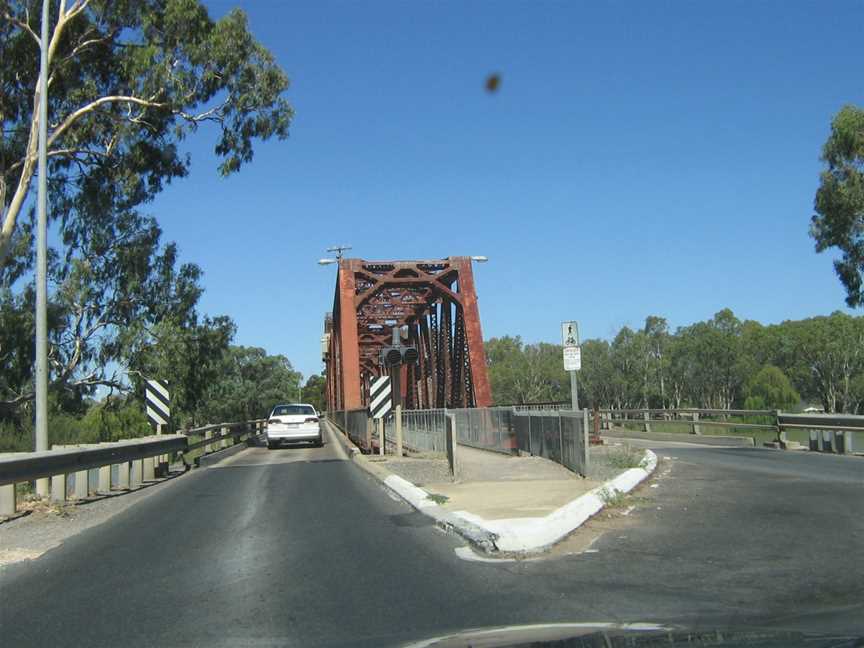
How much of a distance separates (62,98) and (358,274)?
15.7 meters

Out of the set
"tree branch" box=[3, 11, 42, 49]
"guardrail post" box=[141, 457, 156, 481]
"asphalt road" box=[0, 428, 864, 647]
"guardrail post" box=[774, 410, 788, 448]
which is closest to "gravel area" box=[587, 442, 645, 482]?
"asphalt road" box=[0, 428, 864, 647]

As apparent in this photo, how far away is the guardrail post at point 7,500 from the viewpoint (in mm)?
10492

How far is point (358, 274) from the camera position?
36344 millimetres

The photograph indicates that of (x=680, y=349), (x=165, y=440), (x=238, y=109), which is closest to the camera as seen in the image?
(x=165, y=440)

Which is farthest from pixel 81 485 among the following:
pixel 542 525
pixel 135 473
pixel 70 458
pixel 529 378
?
pixel 529 378

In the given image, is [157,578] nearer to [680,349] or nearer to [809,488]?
[809,488]

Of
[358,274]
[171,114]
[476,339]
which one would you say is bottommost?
[476,339]

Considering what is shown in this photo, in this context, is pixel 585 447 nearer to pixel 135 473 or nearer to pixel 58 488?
pixel 58 488

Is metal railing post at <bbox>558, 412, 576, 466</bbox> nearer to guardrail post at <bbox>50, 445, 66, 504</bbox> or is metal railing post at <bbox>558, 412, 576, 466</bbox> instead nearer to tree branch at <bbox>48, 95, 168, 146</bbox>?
guardrail post at <bbox>50, 445, 66, 504</bbox>

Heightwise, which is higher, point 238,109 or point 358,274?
point 238,109

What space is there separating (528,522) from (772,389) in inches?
2358

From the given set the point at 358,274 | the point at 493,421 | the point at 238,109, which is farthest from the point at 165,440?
the point at 358,274

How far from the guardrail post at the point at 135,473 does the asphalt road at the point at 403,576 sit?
4315 millimetres

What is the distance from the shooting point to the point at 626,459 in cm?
1412
